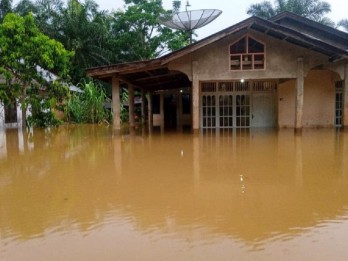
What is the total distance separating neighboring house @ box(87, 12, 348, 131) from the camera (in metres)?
13.5

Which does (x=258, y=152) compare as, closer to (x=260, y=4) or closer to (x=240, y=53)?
(x=240, y=53)

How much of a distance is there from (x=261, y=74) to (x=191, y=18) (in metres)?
5.27

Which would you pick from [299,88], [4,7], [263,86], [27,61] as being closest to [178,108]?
[263,86]

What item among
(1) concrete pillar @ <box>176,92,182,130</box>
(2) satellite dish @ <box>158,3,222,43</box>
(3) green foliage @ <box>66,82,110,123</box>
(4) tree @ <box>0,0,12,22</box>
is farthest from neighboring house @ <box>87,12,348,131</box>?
(4) tree @ <box>0,0,12,22</box>

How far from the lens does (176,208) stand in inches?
174

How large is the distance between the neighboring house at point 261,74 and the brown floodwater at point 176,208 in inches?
236

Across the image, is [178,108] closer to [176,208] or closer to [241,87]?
[241,87]

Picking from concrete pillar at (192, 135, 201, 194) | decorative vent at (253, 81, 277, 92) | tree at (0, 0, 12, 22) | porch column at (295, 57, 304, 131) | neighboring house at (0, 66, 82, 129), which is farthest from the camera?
tree at (0, 0, 12, 22)

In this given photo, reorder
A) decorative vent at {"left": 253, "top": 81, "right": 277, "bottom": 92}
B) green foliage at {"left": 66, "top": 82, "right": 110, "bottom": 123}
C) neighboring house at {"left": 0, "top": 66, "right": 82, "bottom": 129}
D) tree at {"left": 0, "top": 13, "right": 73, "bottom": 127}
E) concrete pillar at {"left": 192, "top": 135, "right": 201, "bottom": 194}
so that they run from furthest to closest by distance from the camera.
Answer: green foliage at {"left": 66, "top": 82, "right": 110, "bottom": 123} → neighboring house at {"left": 0, "top": 66, "right": 82, "bottom": 129} → decorative vent at {"left": 253, "top": 81, "right": 277, "bottom": 92} → tree at {"left": 0, "top": 13, "right": 73, "bottom": 127} → concrete pillar at {"left": 192, "top": 135, "right": 201, "bottom": 194}

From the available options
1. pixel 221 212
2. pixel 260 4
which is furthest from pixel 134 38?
pixel 221 212

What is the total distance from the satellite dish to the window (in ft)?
7.49

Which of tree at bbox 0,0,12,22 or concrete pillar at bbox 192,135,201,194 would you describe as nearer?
concrete pillar at bbox 192,135,201,194

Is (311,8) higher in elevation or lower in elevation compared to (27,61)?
higher

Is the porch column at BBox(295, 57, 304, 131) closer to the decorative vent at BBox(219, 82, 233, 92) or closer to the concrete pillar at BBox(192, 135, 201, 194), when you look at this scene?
the decorative vent at BBox(219, 82, 233, 92)
